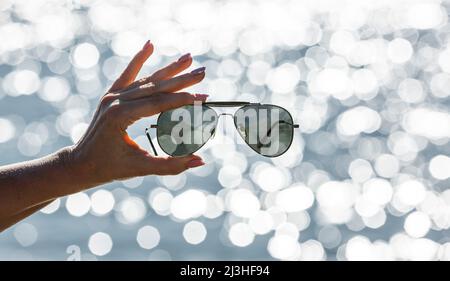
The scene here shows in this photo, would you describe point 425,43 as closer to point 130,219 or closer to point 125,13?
point 125,13

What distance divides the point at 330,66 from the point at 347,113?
3.22 metres

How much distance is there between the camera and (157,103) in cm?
300

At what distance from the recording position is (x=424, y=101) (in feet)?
72.5

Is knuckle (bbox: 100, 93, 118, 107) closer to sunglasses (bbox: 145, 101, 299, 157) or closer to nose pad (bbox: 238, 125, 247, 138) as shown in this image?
sunglasses (bbox: 145, 101, 299, 157)

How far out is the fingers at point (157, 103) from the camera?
9.83 ft

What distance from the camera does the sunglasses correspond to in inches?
140

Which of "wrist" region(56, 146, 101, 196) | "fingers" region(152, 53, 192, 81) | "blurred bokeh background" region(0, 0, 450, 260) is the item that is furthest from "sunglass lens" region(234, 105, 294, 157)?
"blurred bokeh background" region(0, 0, 450, 260)

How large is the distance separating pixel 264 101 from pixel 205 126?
17.1 meters

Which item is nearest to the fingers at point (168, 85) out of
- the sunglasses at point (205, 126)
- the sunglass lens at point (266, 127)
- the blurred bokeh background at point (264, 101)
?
the sunglasses at point (205, 126)

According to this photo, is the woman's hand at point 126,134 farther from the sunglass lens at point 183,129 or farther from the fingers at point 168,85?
the sunglass lens at point 183,129

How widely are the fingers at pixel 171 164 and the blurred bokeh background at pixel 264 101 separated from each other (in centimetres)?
1028

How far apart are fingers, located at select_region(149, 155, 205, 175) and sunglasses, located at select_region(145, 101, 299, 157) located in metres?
0.47

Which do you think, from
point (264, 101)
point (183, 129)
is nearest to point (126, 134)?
point (183, 129)
